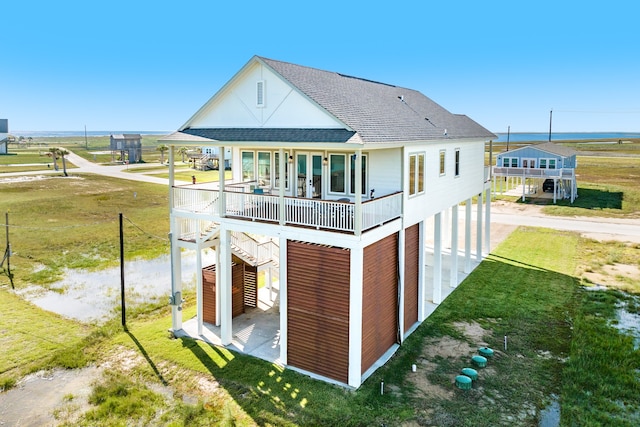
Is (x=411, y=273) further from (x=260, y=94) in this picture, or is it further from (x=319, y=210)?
(x=260, y=94)

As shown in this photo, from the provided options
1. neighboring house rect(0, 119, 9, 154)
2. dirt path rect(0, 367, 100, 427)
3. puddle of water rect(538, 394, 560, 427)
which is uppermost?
neighboring house rect(0, 119, 9, 154)

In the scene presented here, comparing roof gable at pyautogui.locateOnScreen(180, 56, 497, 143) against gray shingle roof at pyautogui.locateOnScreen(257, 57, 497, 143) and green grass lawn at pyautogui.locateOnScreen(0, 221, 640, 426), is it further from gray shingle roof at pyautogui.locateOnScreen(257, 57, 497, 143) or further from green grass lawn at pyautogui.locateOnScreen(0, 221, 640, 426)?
green grass lawn at pyautogui.locateOnScreen(0, 221, 640, 426)

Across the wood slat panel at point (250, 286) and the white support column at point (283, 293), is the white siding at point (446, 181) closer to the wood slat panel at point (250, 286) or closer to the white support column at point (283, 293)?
the white support column at point (283, 293)

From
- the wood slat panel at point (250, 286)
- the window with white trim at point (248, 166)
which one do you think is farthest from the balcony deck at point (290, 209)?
the wood slat panel at point (250, 286)

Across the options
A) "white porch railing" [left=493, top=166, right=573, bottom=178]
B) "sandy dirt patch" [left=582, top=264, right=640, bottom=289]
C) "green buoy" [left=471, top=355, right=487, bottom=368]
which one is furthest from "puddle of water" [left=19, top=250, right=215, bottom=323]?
"white porch railing" [left=493, top=166, right=573, bottom=178]

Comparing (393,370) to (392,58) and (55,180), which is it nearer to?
(55,180)

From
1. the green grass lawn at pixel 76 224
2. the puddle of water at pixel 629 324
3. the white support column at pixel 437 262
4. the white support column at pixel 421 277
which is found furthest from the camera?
the green grass lawn at pixel 76 224
